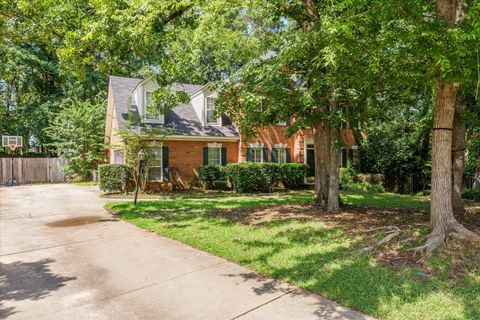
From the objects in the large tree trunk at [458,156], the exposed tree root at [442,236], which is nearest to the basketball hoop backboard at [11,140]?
the large tree trunk at [458,156]

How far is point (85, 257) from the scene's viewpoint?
5934 millimetres

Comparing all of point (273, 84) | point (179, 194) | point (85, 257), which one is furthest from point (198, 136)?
point (85, 257)

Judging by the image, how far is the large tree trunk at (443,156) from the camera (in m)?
5.47

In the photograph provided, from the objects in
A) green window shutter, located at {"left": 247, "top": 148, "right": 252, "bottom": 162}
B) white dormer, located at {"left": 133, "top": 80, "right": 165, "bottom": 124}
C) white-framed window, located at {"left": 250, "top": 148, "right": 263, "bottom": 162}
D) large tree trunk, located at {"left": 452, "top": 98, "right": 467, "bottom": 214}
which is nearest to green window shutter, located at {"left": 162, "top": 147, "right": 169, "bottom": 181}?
white dormer, located at {"left": 133, "top": 80, "right": 165, "bottom": 124}

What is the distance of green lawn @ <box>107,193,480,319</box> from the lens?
12.3ft

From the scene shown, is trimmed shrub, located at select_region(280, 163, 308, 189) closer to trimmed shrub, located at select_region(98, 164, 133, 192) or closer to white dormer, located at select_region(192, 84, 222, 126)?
white dormer, located at select_region(192, 84, 222, 126)

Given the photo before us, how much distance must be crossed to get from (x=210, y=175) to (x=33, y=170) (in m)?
13.9

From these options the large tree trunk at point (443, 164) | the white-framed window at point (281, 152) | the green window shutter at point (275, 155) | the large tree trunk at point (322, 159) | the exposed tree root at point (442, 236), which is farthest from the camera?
the white-framed window at point (281, 152)

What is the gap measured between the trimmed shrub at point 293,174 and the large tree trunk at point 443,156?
1137 cm

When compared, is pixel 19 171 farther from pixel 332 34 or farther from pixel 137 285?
pixel 332 34

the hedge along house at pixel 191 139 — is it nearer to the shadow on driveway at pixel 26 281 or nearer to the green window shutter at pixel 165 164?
the green window shutter at pixel 165 164

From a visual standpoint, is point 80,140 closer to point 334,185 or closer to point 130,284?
point 334,185

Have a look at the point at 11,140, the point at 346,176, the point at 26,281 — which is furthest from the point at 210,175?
the point at 11,140

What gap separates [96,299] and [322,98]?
7026 mm
